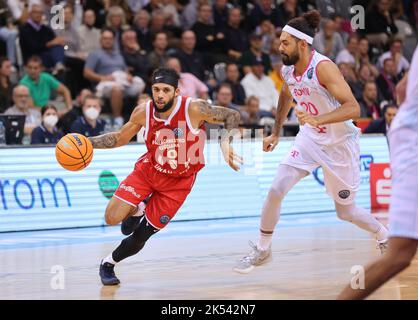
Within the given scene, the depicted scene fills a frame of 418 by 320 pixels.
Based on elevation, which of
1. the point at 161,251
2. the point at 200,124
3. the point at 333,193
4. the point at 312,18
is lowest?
the point at 161,251

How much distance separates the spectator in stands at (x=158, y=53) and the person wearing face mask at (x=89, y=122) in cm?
293

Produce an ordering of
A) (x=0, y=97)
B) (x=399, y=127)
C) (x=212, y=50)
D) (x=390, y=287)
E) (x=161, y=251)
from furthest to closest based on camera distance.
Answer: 1. (x=212, y=50)
2. (x=0, y=97)
3. (x=161, y=251)
4. (x=390, y=287)
5. (x=399, y=127)

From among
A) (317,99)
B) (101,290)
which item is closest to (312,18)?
(317,99)

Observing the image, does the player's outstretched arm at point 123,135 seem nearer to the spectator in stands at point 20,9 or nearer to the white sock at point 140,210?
the white sock at point 140,210

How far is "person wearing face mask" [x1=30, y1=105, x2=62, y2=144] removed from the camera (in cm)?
1369

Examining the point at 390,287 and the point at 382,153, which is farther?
the point at 382,153

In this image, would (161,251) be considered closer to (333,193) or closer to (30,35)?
(333,193)

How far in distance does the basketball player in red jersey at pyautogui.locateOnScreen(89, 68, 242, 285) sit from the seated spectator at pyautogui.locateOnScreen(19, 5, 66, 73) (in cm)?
815

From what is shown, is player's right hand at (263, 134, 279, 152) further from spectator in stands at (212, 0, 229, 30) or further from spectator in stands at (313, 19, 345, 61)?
spectator in stands at (313, 19, 345, 61)

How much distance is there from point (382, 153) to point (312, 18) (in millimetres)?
7703

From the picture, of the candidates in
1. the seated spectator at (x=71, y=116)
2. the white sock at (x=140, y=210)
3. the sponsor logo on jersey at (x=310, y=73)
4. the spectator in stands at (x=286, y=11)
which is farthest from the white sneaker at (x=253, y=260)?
the spectator in stands at (x=286, y=11)

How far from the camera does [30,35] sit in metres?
16.2

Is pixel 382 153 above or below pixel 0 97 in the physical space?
below

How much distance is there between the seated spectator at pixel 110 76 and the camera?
16000 millimetres
